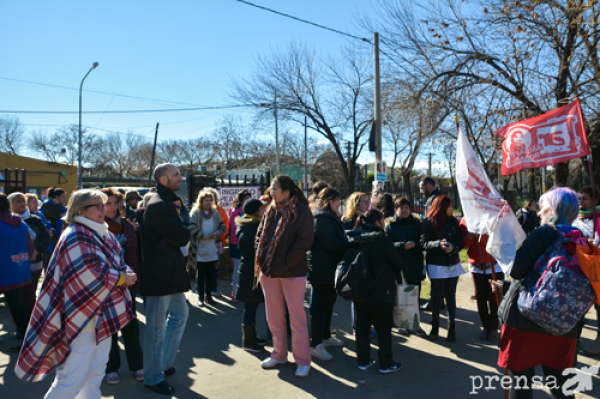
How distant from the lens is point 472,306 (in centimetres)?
660

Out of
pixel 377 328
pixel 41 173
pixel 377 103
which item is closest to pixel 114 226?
pixel 377 328

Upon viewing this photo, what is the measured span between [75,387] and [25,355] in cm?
40

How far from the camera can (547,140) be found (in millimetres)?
3555

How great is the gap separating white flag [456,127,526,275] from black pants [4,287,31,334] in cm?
501

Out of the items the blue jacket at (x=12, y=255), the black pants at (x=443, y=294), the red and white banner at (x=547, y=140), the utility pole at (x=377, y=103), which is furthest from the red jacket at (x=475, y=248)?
Result: the utility pole at (x=377, y=103)

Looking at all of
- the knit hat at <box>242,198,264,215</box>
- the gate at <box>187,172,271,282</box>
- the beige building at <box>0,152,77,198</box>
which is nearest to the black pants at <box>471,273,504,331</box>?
the knit hat at <box>242,198,264,215</box>

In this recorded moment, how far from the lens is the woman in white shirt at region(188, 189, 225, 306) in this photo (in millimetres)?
6578

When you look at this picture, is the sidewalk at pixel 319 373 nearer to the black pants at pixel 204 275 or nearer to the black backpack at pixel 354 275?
the black backpack at pixel 354 275

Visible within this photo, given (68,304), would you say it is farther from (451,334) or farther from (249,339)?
(451,334)

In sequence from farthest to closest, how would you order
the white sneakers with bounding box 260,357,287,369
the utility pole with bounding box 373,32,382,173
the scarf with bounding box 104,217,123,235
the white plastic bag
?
the utility pole with bounding box 373,32,382,173
the scarf with bounding box 104,217,123,235
the white sneakers with bounding box 260,357,287,369
the white plastic bag

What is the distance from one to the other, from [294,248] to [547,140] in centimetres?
247

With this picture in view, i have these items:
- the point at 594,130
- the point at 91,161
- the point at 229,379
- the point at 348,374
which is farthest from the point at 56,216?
the point at 91,161

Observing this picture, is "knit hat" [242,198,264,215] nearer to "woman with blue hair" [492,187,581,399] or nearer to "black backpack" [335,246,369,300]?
"black backpack" [335,246,369,300]

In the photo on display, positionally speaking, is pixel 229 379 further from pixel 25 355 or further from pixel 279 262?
pixel 25 355
